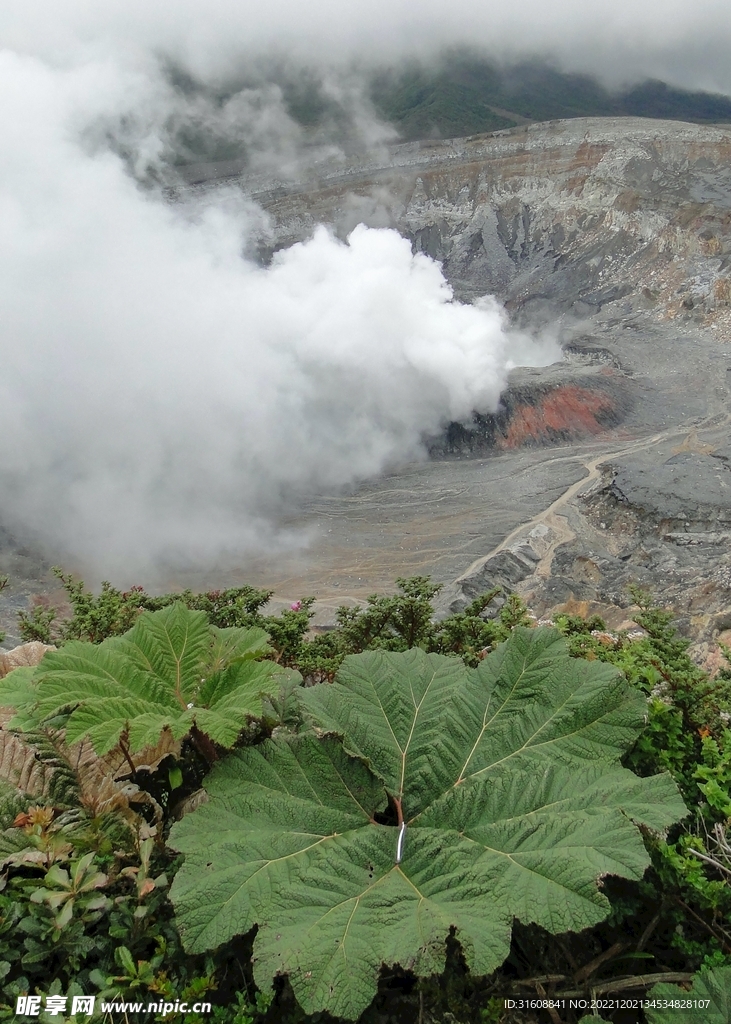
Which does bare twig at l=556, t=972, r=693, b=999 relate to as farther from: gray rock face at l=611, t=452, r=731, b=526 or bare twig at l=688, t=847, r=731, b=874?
gray rock face at l=611, t=452, r=731, b=526

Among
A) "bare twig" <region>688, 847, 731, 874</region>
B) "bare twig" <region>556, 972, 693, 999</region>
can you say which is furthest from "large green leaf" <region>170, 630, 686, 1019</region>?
"bare twig" <region>556, 972, 693, 999</region>

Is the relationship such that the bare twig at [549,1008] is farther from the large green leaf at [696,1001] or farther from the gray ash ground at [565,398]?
the gray ash ground at [565,398]

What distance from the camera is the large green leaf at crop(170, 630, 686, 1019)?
1663 millimetres

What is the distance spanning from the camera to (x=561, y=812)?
1.93 meters

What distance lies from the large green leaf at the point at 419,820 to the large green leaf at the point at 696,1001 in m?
0.30

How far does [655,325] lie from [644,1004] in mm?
49193

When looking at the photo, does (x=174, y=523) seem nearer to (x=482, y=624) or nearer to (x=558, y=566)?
(x=558, y=566)

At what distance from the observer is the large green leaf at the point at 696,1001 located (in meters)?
1.64

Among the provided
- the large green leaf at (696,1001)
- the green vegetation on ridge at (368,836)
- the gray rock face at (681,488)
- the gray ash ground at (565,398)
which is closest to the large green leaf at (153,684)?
the green vegetation on ridge at (368,836)

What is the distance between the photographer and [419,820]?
2.02 metres

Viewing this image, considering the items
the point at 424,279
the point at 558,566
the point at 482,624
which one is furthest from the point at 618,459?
the point at 482,624

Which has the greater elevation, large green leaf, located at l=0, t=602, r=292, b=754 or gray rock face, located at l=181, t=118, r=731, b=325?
gray rock face, located at l=181, t=118, r=731, b=325

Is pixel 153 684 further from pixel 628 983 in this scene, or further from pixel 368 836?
pixel 628 983

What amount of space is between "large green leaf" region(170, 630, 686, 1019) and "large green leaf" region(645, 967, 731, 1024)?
297 millimetres
